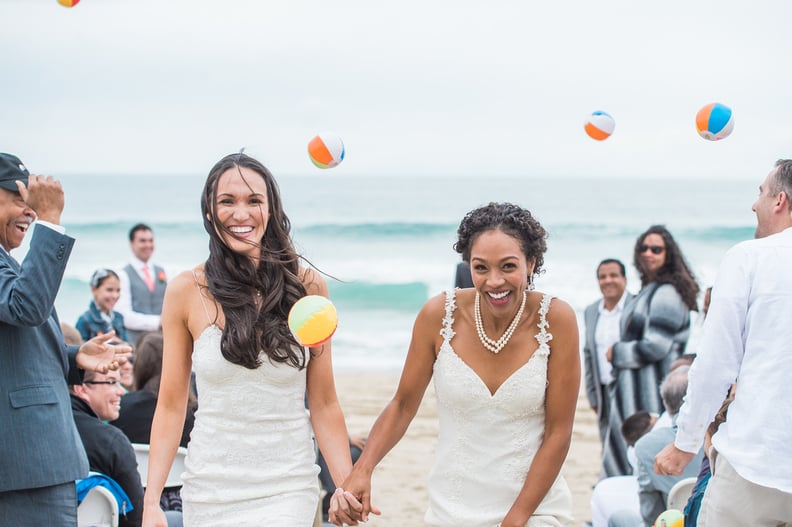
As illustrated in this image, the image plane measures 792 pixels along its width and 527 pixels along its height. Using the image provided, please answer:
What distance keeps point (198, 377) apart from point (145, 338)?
7.02ft

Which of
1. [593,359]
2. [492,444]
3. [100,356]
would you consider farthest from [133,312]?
[492,444]

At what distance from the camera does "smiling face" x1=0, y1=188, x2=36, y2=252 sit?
136 inches

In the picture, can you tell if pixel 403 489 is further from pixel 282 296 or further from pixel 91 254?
pixel 91 254

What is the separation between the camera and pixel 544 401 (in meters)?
3.33

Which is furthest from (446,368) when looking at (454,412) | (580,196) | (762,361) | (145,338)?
(580,196)

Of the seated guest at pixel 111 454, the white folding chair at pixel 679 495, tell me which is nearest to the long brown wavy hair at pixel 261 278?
the seated guest at pixel 111 454

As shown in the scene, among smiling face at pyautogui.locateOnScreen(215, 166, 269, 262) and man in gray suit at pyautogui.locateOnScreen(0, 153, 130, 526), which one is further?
smiling face at pyautogui.locateOnScreen(215, 166, 269, 262)

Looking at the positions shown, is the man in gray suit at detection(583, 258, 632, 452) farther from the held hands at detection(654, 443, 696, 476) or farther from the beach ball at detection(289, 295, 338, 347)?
the beach ball at detection(289, 295, 338, 347)

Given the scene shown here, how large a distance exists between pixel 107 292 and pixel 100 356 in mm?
5238

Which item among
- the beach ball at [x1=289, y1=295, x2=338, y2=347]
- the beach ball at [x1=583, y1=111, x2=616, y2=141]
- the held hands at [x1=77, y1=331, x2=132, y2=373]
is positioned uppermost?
the beach ball at [x1=583, y1=111, x2=616, y2=141]

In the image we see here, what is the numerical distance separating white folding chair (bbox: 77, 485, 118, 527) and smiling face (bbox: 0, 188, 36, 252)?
1201mm

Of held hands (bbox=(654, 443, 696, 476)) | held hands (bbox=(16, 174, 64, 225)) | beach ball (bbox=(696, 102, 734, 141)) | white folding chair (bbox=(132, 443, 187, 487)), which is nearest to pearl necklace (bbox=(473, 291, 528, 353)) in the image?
held hands (bbox=(654, 443, 696, 476))

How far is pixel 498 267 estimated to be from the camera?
10.6 feet

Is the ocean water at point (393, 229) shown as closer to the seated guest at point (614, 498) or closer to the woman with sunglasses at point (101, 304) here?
the woman with sunglasses at point (101, 304)
